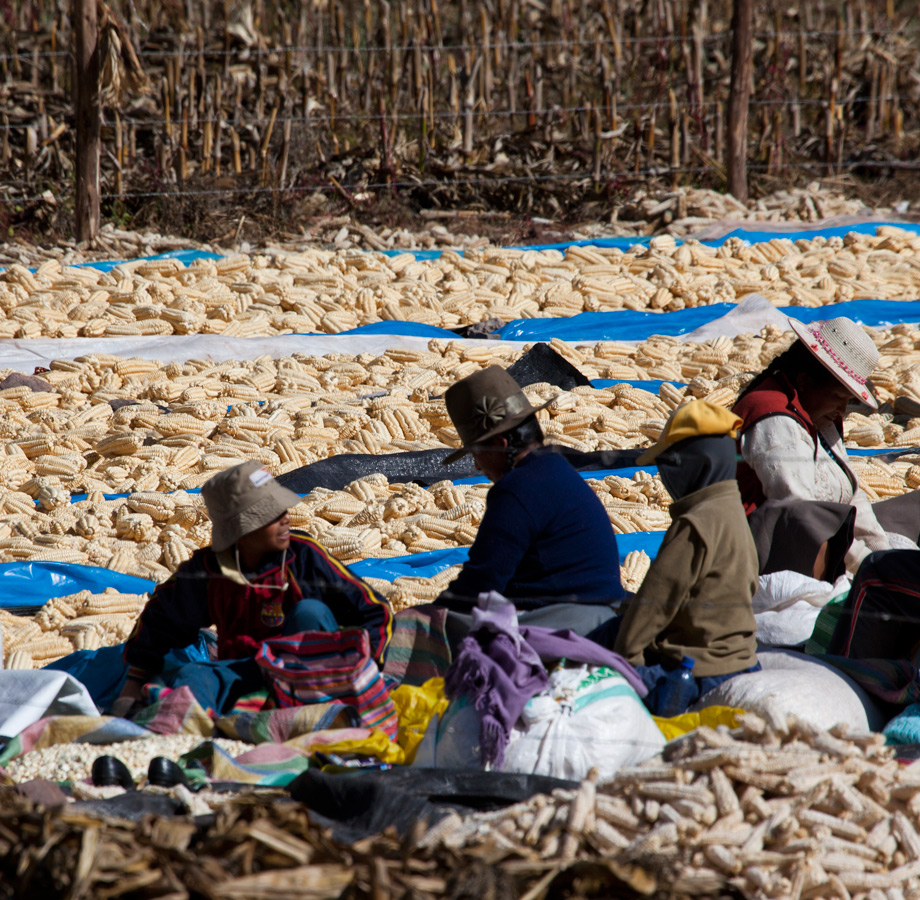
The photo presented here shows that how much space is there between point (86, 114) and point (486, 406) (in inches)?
279

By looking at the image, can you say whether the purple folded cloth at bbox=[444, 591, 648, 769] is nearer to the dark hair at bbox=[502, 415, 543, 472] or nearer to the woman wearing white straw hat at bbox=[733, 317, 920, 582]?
the dark hair at bbox=[502, 415, 543, 472]

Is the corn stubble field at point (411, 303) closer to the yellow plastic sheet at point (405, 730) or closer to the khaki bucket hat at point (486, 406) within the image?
the yellow plastic sheet at point (405, 730)

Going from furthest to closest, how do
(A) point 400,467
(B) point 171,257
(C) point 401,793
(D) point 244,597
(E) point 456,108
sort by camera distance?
(E) point 456,108 → (B) point 171,257 → (A) point 400,467 → (D) point 244,597 → (C) point 401,793

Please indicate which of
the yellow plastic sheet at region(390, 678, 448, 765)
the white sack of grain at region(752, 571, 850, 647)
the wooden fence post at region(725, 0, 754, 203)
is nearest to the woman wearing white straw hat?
the white sack of grain at region(752, 571, 850, 647)

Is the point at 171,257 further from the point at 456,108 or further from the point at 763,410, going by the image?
the point at 763,410

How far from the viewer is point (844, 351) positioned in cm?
387

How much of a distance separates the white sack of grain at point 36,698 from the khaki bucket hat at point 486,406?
1285 mm

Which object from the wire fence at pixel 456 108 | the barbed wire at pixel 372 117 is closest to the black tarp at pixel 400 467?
the wire fence at pixel 456 108

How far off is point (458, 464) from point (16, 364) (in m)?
2.97

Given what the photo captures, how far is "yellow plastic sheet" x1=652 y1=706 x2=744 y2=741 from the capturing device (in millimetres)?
2662

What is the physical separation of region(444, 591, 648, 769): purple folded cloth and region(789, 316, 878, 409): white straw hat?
59.5 inches

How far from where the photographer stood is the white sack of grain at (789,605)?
3457 millimetres

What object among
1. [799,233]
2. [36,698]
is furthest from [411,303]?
[36,698]

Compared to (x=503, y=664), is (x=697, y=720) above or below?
below
